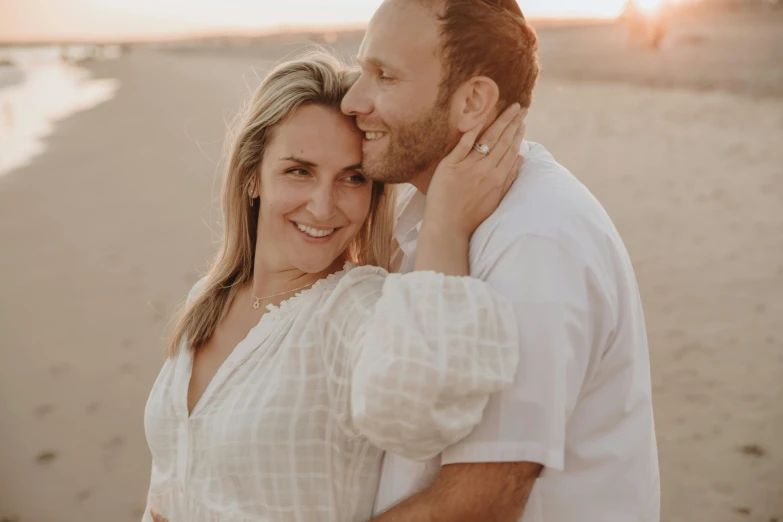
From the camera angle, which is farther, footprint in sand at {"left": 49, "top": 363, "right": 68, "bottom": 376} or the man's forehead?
footprint in sand at {"left": 49, "top": 363, "right": 68, "bottom": 376}

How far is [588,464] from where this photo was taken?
198cm

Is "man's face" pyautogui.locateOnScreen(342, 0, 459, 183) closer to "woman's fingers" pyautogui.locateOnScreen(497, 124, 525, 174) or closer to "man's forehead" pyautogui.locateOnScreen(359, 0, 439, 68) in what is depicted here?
"man's forehead" pyautogui.locateOnScreen(359, 0, 439, 68)

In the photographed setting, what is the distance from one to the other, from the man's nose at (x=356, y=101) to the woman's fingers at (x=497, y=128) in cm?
40

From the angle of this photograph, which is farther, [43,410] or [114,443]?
[43,410]

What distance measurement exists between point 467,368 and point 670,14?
142ft

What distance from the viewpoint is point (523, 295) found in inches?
69.6

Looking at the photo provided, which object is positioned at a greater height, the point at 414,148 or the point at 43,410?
Answer: the point at 414,148

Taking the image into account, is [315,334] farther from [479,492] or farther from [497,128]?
[497,128]

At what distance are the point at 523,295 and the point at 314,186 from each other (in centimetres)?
95

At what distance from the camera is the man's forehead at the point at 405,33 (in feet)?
7.29

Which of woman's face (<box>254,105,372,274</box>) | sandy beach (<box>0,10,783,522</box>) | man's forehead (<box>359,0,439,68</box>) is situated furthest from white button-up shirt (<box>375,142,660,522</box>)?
sandy beach (<box>0,10,783,522</box>)

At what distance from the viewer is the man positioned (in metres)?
1.75

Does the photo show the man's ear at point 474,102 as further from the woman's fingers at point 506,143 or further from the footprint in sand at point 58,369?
the footprint in sand at point 58,369

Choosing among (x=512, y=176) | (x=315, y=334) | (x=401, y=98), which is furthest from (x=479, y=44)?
(x=315, y=334)
